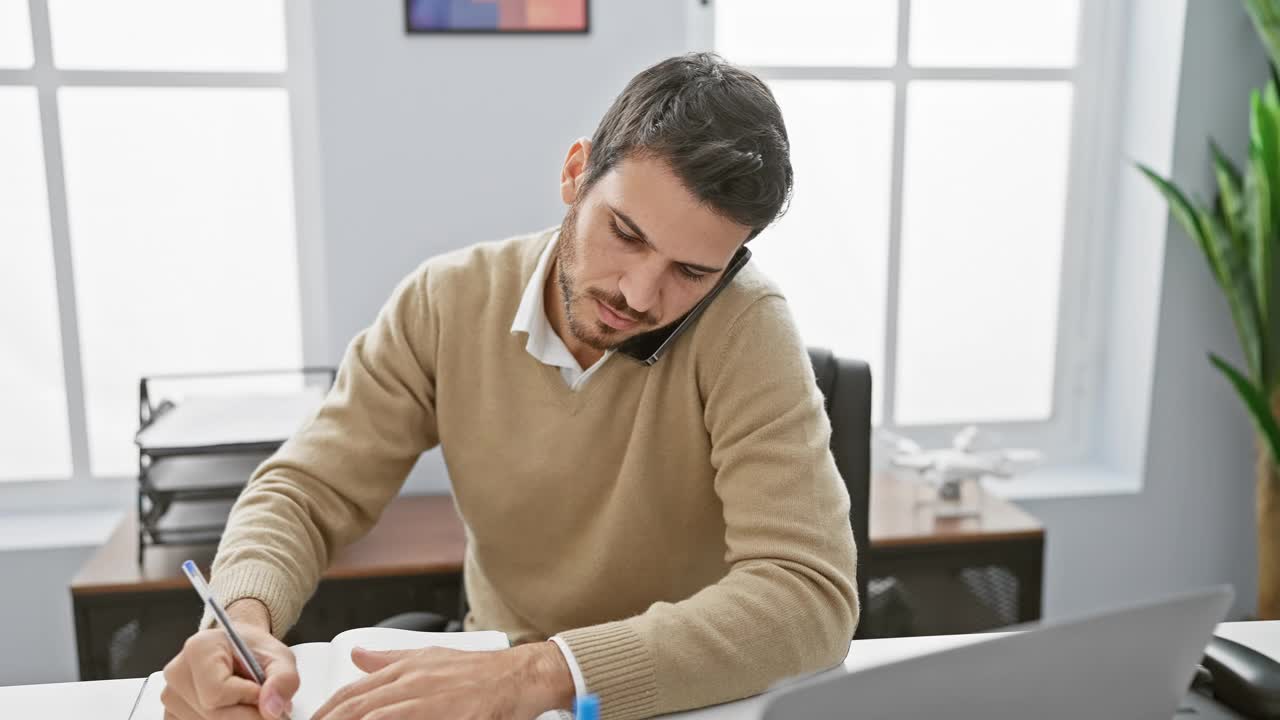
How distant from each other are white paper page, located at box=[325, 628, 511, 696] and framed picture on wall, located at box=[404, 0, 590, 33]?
54.6 inches

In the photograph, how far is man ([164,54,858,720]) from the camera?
0.94 metres

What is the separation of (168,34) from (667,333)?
1510 millimetres

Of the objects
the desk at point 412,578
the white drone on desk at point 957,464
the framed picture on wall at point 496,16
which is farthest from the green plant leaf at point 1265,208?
the framed picture on wall at point 496,16

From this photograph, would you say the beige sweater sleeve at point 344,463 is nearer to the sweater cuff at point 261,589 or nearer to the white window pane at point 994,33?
the sweater cuff at point 261,589

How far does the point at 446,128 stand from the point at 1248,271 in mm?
1685

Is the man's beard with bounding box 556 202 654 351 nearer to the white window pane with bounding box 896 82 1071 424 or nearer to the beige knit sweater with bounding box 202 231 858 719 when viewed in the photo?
the beige knit sweater with bounding box 202 231 858 719

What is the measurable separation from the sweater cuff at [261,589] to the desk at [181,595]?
648mm

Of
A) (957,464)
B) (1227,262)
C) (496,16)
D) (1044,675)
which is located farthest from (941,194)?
(1044,675)

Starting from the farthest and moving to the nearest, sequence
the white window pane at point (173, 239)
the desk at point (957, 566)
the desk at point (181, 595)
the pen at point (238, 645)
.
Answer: the white window pane at point (173, 239), the desk at point (957, 566), the desk at point (181, 595), the pen at point (238, 645)

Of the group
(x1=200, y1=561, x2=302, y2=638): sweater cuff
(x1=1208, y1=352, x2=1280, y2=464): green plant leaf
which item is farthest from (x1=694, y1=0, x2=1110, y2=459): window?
(x1=200, y1=561, x2=302, y2=638): sweater cuff

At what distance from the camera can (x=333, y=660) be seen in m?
0.97

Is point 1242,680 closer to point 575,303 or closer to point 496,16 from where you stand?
point 575,303

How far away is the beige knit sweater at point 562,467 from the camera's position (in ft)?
3.63

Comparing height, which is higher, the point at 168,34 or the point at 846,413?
the point at 168,34
